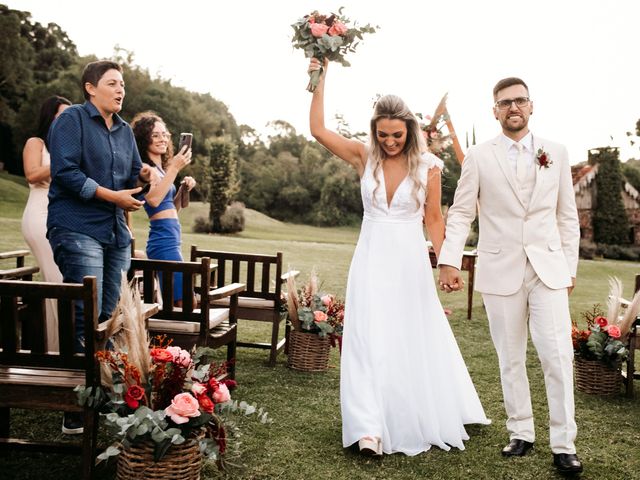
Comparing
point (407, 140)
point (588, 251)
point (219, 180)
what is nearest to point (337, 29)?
point (407, 140)

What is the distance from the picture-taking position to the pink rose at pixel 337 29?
13.8 ft

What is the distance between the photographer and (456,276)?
3.98 meters

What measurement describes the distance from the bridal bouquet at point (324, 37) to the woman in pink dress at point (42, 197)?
6.28 feet

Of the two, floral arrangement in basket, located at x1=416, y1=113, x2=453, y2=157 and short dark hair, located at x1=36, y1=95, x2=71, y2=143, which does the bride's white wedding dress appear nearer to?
floral arrangement in basket, located at x1=416, y1=113, x2=453, y2=157

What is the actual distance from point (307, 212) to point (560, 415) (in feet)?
144

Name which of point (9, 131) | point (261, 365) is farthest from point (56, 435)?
point (9, 131)

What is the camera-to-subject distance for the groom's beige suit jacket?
3.85 meters

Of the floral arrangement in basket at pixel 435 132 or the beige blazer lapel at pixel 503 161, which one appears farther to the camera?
the floral arrangement in basket at pixel 435 132

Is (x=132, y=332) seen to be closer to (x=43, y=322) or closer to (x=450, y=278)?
(x=43, y=322)

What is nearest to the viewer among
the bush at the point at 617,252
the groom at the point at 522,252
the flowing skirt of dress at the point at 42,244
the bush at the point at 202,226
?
the groom at the point at 522,252

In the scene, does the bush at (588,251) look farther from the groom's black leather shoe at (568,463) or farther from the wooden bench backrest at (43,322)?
A: the wooden bench backrest at (43,322)

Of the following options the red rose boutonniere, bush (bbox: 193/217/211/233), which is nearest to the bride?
the red rose boutonniere

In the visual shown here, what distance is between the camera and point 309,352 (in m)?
6.04

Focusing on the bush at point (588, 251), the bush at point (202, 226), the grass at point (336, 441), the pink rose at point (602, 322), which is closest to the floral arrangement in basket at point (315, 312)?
the grass at point (336, 441)
